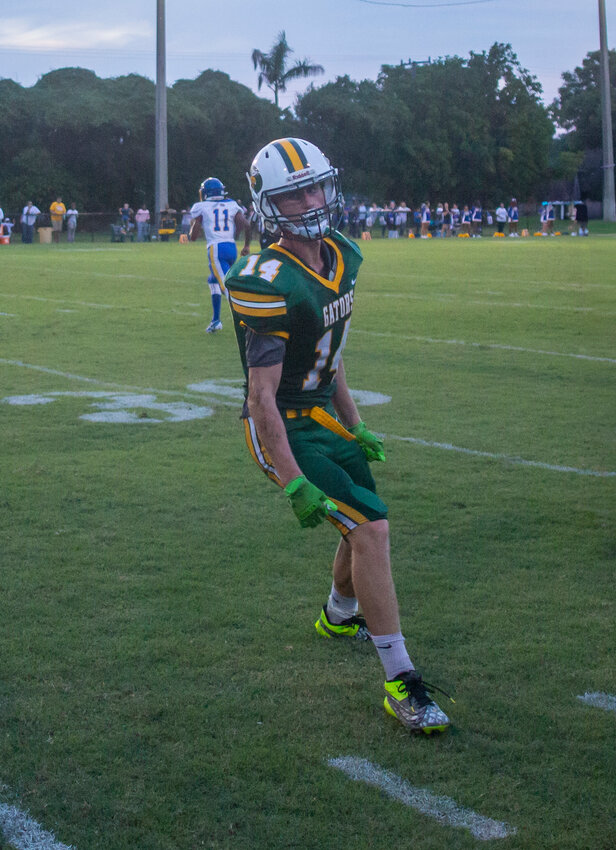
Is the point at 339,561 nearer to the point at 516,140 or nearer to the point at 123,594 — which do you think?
the point at 123,594

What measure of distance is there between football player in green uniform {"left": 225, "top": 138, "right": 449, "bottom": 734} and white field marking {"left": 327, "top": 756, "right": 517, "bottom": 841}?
0.90 ft

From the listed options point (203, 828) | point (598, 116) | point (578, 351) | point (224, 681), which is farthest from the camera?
point (598, 116)

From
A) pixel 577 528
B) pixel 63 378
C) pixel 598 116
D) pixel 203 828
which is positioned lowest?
pixel 203 828

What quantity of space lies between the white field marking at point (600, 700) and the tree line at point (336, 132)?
46.4m

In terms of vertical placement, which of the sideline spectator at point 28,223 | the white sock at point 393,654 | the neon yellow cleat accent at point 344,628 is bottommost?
the neon yellow cleat accent at point 344,628

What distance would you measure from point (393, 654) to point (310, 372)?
967 millimetres

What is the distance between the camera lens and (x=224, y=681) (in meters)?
3.60

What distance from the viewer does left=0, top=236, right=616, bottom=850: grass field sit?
2.87m

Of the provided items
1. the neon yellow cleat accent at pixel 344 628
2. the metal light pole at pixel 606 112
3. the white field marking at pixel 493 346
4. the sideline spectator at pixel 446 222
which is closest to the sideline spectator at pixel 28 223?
the sideline spectator at pixel 446 222

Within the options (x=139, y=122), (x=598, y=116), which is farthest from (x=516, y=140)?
(x=139, y=122)

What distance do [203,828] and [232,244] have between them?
1062cm

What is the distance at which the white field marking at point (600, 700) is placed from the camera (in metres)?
3.41

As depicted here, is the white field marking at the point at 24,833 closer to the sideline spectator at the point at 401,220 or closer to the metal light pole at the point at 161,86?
the metal light pole at the point at 161,86

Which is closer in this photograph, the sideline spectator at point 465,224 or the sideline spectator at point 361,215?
the sideline spectator at point 361,215
